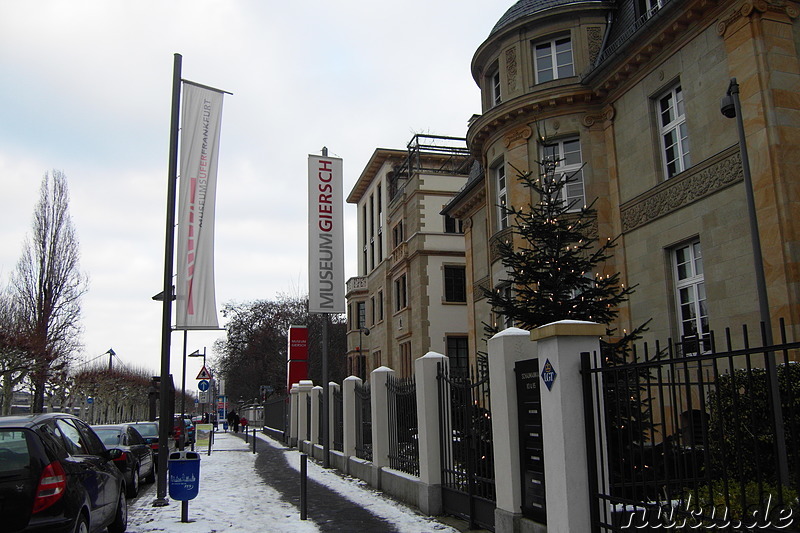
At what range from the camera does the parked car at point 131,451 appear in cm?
1280

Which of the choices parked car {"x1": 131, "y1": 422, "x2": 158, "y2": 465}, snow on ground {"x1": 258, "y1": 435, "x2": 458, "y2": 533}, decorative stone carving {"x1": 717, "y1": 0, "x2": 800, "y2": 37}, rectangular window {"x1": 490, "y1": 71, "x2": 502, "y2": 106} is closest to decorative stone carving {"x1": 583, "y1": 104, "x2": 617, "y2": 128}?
rectangular window {"x1": 490, "y1": 71, "x2": 502, "y2": 106}

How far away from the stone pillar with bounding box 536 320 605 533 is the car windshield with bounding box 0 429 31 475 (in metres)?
4.93

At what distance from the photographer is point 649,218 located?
16.3 metres

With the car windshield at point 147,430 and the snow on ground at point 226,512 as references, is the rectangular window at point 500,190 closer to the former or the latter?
the snow on ground at point 226,512

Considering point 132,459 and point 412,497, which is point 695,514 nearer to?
point 412,497

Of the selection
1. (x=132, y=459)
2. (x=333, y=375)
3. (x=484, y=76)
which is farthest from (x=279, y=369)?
(x=132, y=459)

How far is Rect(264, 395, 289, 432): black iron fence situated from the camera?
109ft

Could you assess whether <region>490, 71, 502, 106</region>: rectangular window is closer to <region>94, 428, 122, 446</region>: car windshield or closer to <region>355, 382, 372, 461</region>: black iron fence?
<region>355, 382, 372, 461</region>: black iron fence

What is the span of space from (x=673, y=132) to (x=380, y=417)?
971 cm

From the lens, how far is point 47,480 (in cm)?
625

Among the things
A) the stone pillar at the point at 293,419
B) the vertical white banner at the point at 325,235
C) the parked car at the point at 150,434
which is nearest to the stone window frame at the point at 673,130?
the vertical white banner at the point at 325,235

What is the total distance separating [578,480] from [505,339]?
2.04 m

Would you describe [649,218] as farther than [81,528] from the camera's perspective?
Yes

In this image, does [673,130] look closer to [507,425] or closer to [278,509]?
[507,425]
